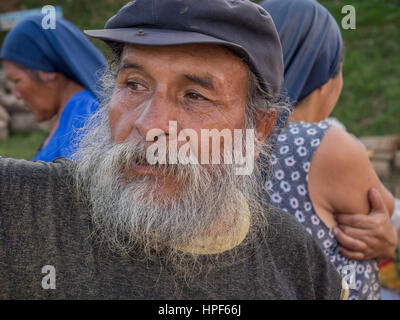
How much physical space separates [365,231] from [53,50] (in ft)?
8.88

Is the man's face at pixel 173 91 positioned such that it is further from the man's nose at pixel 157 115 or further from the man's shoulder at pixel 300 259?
the man's shoulder at pixel 300 259

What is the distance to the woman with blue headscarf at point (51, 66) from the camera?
3727mm

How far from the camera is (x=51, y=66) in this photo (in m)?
3.83

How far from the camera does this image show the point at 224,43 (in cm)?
171

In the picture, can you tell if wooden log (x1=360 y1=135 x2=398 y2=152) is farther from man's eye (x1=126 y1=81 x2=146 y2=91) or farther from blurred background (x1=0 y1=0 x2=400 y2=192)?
man's eye (x1=126 y1=81 x2=146 y2=91)

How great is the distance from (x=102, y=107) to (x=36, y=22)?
2027 mm

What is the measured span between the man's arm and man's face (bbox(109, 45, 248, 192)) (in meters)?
0.73

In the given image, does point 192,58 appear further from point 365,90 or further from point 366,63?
point 366,63

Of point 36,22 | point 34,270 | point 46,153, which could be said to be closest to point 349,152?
point 34,270

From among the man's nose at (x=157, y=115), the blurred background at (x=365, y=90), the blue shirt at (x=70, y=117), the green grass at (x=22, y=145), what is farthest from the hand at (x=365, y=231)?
the green grass at (x=22, y=145)

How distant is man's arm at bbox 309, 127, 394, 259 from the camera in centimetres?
240
